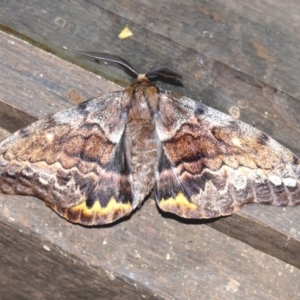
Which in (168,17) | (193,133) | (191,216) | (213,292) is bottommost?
(213,292)

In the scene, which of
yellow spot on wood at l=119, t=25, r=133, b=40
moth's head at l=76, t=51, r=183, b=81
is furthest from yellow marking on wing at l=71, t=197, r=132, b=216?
yellow spot on wood at l=119, t=25, r=133, b=40

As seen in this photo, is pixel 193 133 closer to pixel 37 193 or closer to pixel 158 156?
pixel 158 156

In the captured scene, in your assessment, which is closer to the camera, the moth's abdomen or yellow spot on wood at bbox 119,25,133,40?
the moth's abdomen

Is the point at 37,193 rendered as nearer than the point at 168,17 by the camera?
Yes

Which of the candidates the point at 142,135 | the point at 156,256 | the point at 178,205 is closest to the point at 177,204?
the point at 178,205

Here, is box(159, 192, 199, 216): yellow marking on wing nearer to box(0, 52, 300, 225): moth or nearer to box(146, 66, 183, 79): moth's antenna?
box(0, 52, 300, 225): moth

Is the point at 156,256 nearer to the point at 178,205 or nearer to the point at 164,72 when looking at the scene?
the point at 178,205

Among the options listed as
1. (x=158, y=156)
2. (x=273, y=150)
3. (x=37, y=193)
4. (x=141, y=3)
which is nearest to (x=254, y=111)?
(x=273, y=150)
